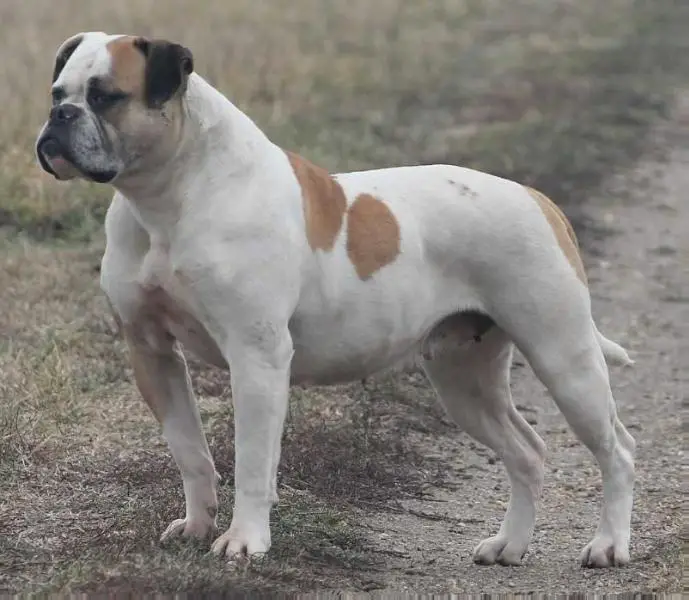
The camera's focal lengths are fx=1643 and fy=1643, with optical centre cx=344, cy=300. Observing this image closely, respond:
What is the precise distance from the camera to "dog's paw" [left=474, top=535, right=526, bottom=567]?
19.4 feet

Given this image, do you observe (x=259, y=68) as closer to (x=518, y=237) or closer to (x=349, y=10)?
(x=349, y=10)

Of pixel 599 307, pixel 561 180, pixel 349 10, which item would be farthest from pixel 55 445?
pixel 349 10

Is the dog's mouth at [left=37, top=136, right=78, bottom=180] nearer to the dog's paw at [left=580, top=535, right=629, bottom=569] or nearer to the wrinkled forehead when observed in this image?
the wrinkled forehead

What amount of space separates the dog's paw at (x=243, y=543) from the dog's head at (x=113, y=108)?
1.17 meters

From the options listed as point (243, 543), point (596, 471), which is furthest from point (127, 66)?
point (596, 471)

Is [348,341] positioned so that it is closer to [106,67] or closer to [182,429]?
[182,429]

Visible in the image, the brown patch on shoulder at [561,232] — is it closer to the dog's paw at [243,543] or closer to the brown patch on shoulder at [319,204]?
the brown patch on shoulder at [319,204]

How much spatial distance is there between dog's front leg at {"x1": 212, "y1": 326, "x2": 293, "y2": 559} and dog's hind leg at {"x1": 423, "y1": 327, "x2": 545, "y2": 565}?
38.7 inches

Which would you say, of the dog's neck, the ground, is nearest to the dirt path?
the ground

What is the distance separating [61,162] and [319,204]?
866 millimetres

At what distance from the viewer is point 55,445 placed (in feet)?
21.8

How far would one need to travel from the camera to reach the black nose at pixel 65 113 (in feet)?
16.4

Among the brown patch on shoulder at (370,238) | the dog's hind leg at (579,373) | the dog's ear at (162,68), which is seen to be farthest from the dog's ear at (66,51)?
the dog's hind leg at (579,373)

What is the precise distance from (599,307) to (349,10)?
9.49 meters
